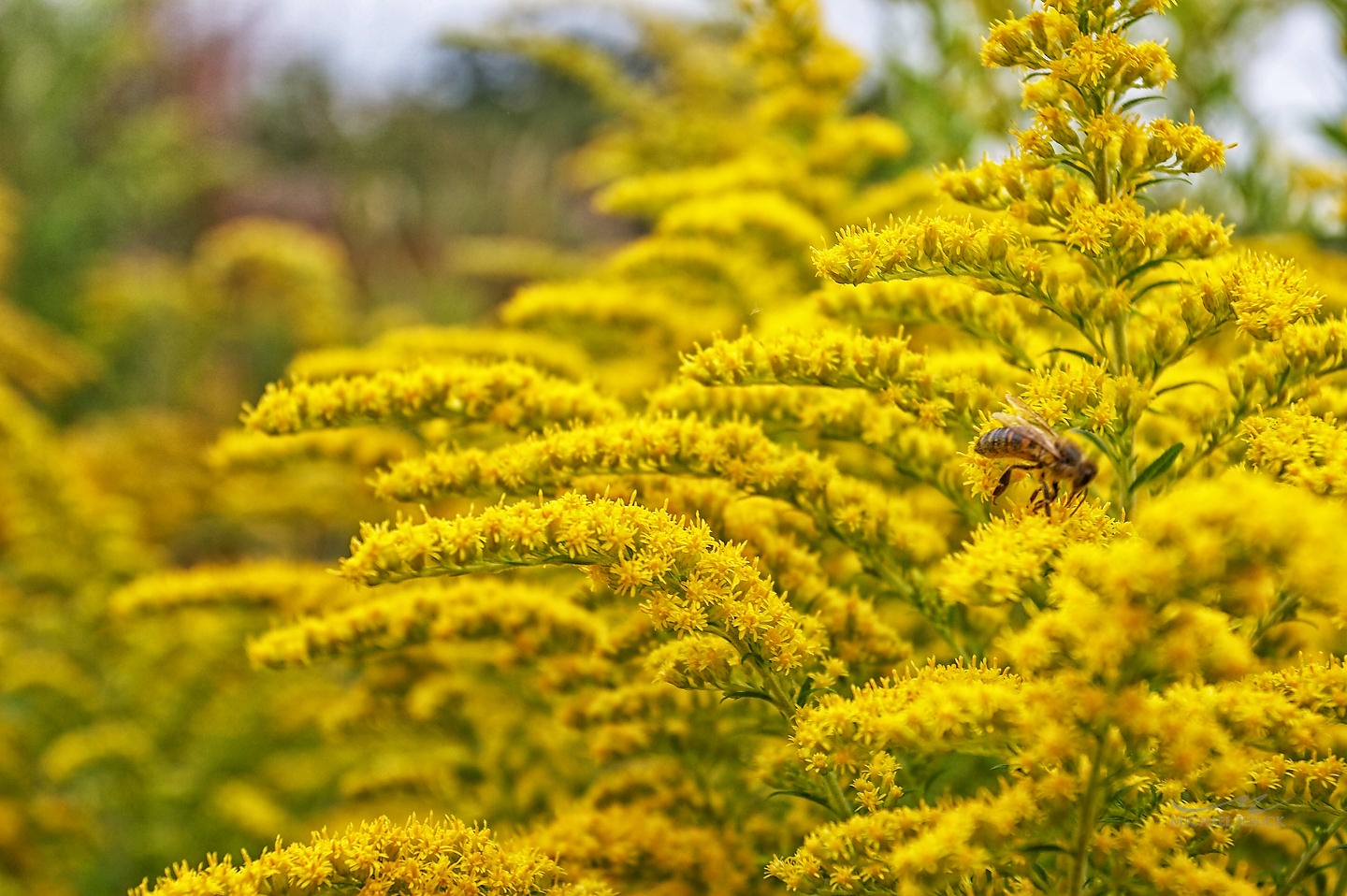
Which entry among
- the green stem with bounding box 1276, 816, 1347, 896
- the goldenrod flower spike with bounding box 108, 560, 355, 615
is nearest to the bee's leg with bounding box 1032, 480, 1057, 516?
the green stem with bounding box 1276, 816, 1347, 896

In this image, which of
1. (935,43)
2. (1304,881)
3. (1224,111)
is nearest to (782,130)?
(935,43)

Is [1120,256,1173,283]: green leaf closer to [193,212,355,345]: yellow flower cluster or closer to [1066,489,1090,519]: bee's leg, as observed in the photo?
[1066,489,1090,519]: bee's leg

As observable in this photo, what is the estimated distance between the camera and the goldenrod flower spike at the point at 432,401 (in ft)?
5.70

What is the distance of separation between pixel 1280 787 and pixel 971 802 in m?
0.34

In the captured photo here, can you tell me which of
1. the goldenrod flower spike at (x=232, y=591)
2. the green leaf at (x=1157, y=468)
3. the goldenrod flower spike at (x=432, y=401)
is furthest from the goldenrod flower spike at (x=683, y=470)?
the goldenrod flower spike at (x=232, y=591)

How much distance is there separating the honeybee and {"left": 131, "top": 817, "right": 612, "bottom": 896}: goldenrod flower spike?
0.65 metres

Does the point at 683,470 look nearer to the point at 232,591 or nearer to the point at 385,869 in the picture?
the point at 385,869

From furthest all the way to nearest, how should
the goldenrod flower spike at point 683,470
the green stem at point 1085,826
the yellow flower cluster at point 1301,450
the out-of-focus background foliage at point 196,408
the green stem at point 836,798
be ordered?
1. the out-of-focus background foliage at point 196,408
2. the goldenrod flower spike at point 683,470
3. the green stem at point 836,798
4. the yellow flower cluster at point 1301,450
5. the green stem at point 1085,826

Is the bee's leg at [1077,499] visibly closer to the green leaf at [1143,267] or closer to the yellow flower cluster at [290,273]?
the green leaf at [1143,267]

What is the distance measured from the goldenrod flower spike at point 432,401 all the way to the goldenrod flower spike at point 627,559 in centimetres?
43

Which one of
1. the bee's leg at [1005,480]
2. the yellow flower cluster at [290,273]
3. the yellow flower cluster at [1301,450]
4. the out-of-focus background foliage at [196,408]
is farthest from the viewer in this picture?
the yellow flower cluster at [290,273]

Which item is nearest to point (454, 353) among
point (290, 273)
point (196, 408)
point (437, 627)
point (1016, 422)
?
point (437, 627)

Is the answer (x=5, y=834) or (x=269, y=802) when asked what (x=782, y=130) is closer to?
(x=269, y=802)

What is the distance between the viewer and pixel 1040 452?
1.30 meters
